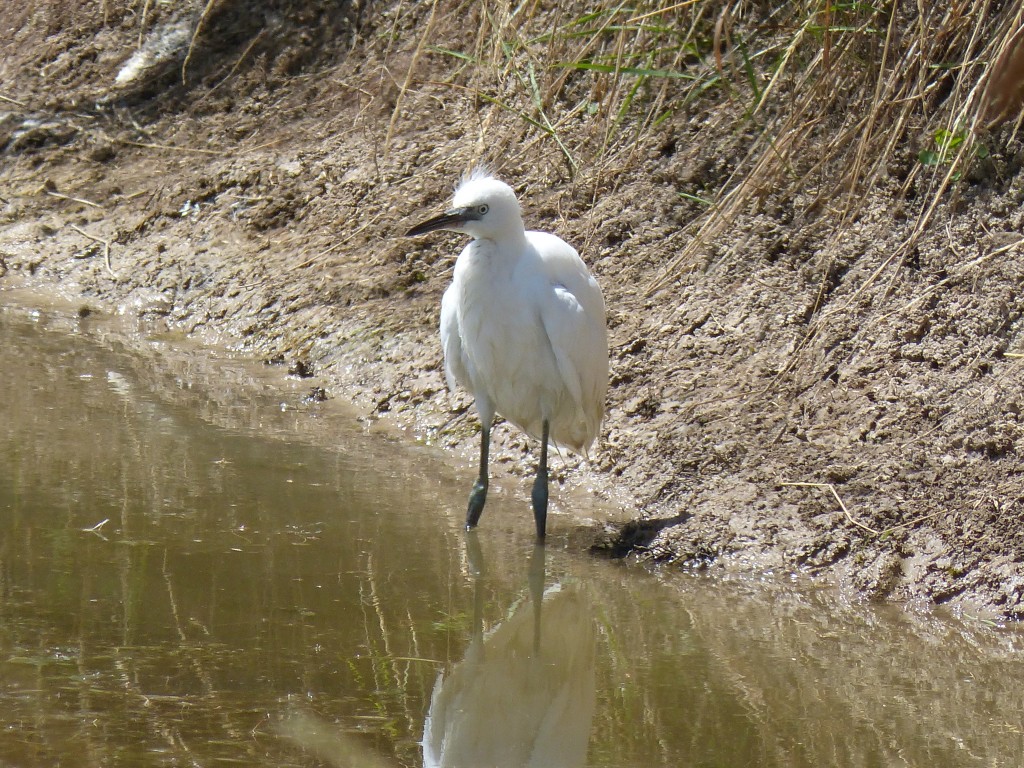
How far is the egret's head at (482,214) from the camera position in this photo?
456cm

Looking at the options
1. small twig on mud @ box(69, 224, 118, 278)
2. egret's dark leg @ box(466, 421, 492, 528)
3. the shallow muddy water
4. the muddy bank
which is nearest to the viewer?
the shallow muddy water

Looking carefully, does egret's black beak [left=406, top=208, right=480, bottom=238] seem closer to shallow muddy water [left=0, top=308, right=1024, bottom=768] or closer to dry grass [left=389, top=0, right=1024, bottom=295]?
dry grass [left=389, top=0, right=1024, bottom=295]

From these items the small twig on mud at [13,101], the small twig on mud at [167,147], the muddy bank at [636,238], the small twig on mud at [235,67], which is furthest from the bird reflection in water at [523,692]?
the small twig on mud at [13,101]

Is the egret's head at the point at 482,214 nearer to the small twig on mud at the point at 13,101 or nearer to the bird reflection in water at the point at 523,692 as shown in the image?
the bird reflection in water at the point at 523,692

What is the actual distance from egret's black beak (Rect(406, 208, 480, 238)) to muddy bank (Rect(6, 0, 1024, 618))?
0.44m

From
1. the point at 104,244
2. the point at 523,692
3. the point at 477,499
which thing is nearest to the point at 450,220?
the point at 477,499

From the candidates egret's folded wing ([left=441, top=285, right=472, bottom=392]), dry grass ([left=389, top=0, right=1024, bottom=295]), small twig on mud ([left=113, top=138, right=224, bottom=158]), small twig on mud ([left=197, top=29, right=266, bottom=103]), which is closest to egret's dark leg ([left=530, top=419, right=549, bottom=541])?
egret's folded wing ([left=441, top=285, right=472, bottom=392])

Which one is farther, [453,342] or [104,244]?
[104,244]

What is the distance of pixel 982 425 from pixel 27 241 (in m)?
5.56

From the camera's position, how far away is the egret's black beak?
180 inches

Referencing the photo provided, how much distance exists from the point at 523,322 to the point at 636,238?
5.59 ft

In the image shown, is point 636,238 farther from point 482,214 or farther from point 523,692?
point 523,692

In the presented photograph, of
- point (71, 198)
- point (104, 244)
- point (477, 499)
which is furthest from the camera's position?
point (71, 198)

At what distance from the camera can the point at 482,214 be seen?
4.58m
